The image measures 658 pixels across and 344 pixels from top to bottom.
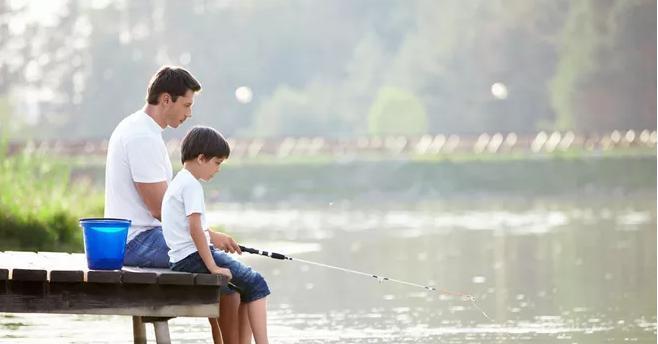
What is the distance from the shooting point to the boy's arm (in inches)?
281

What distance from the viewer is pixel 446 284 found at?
1399 cm

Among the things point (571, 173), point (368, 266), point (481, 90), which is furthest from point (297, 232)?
point (481, 90)

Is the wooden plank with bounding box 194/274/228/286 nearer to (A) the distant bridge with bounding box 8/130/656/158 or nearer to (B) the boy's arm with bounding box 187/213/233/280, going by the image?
(B) the boy's arm with bounding box 187/213/233/280

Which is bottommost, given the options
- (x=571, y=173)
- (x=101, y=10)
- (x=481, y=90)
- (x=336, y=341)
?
(x=336, y=341)

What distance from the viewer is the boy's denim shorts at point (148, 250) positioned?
7539 millimetres

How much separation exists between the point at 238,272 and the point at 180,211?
0.34 m

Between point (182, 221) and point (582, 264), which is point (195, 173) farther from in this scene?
point (582, 264)

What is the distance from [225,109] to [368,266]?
185 feet

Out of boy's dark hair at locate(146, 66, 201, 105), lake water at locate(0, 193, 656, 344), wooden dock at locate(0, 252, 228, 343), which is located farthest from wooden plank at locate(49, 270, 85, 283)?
lake water at locate(0, 193, 656, 344)

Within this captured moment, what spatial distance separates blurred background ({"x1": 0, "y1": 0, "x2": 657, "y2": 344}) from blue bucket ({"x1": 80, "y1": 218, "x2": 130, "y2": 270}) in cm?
239

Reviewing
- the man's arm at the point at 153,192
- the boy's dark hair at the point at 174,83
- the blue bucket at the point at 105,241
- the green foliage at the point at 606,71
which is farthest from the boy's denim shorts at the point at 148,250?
the green foliage at the point at 606,71

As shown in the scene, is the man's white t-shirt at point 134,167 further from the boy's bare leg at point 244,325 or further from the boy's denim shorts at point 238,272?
the boy's bare leg at point 244,325

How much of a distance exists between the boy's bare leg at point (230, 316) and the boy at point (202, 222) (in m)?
0.09

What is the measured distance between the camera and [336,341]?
962 centimetres
